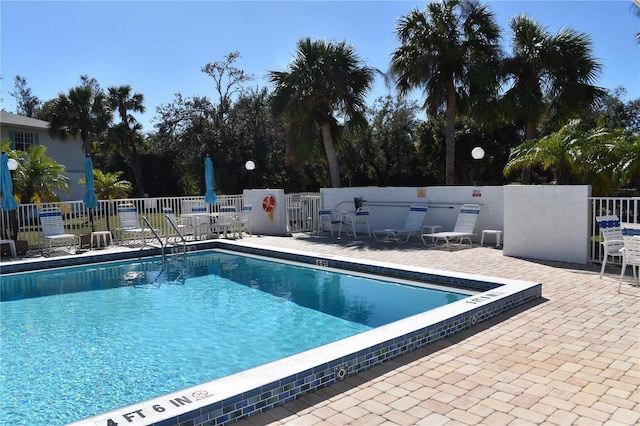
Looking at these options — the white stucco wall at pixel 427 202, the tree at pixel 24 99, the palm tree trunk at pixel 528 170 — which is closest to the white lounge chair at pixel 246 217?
the white stucco wall at pixel 427 202

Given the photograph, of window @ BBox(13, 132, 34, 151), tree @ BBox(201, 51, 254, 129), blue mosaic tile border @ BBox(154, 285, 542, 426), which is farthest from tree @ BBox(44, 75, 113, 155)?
blue mosaic tile border @ BBox(154, 285, 542, 426)

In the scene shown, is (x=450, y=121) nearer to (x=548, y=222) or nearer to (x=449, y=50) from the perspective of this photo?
(x=449, y=50)

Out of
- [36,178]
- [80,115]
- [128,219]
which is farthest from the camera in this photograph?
[80,115]

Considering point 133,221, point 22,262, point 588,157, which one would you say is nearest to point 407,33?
point 588,157

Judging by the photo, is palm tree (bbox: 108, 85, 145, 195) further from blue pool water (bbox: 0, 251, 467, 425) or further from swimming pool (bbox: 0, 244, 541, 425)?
swimming pool (bbox: 0, 244, 541, 425)

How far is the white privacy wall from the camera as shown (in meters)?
8.56

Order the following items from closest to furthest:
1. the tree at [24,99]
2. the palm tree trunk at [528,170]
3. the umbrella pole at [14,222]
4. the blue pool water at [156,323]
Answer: the blue pool water at [156,323] → the umbrella pole at [14,222] → the palm tree trunk at [528,170] → the tree at [24,99]

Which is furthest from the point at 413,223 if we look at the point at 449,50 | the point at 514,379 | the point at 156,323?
the point at 514,379

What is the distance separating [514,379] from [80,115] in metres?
28.5

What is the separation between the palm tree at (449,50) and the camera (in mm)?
15398

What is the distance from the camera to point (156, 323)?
6.48 meters

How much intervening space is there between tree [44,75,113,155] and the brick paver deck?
90.0 ft

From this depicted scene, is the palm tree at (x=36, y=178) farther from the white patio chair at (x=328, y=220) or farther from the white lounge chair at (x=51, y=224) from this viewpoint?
the white patio chair at (x=328, y=220)

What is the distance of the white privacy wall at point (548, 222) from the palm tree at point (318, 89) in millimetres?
8581
